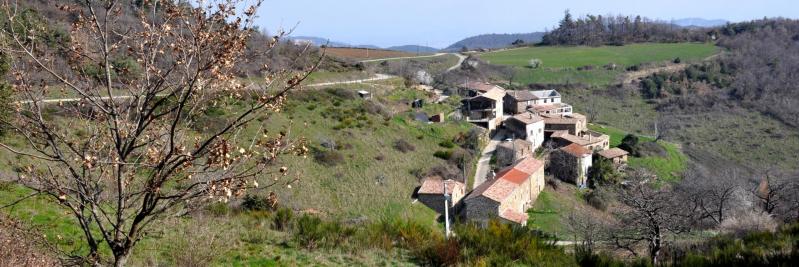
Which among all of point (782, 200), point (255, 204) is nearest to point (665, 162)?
point (782, 200)

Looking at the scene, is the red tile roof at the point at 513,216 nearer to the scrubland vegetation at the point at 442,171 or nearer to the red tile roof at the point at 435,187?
the scrubland vegetation at the point at 442,171

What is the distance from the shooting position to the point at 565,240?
74.9ft

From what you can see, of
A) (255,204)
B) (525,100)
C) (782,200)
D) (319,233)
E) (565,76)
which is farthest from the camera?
(565,76)

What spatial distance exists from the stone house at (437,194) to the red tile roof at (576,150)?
11.6m

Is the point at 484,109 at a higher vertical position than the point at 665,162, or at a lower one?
higher

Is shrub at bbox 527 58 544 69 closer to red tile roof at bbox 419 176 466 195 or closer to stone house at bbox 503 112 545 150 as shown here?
stone house at bbox 503 112 545 150

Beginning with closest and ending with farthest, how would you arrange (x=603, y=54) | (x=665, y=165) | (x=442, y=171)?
(x=442, y=171), (x=665, y=165), (x=603, y=54)

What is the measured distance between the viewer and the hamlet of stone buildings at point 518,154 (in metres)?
27.3

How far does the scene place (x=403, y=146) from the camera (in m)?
34.4

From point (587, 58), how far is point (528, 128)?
169 feet

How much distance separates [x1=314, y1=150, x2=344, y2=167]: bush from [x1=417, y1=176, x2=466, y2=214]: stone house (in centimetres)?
486

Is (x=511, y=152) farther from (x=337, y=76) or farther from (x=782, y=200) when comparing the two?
(x=337, y=76)

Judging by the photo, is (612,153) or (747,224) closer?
(747,224)

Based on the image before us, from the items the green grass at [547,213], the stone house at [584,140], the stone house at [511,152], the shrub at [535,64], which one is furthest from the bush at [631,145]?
the shrub at [535,64]
